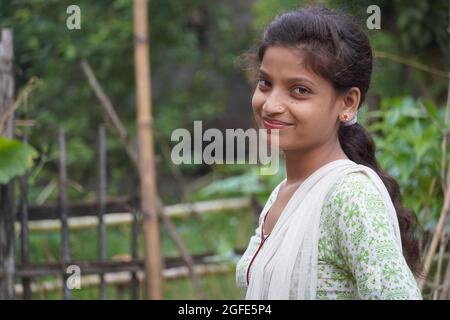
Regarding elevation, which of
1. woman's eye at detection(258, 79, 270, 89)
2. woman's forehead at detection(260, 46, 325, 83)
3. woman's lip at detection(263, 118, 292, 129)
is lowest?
woman's lip at detection(263, 118, 292, 129)

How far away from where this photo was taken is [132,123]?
6.12 meters

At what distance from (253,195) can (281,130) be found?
324cm

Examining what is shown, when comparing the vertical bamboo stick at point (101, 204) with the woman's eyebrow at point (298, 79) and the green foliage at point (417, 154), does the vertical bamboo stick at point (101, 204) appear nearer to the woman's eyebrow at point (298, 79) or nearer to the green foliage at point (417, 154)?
the green foliage at point (417, 154)

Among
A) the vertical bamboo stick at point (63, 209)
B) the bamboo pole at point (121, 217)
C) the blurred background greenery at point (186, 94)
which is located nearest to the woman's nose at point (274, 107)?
the blurred background greenery at point (186, 94)

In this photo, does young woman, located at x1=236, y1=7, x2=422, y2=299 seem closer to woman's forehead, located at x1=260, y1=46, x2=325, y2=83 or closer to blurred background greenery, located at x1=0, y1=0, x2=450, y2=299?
woman's forehead, located at x1=260, y1=46, x2=325, y2=83

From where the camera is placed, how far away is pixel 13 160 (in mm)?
3045

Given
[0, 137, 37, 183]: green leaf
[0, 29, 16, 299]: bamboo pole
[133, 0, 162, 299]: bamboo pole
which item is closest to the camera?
[0, 137, 37, 183]: green leaf

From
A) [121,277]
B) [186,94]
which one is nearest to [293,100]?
[121,277]

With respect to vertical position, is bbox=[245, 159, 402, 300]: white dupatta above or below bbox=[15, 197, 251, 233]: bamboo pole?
above

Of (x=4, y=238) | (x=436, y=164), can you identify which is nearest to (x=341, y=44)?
(x=436, y=164)

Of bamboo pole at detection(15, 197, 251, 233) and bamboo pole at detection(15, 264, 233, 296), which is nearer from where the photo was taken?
bamboo pole at detection(15, 264, 233, 296)

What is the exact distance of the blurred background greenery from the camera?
303 centimetres

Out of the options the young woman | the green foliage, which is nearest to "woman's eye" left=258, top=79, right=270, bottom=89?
the young woman

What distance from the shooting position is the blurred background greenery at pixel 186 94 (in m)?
3.03
